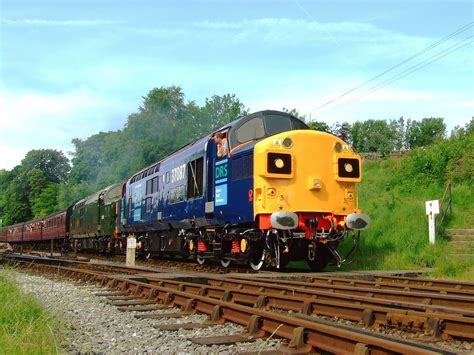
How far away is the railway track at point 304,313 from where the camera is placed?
4.36 m

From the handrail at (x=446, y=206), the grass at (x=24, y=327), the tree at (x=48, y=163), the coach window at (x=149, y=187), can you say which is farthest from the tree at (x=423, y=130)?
the grass at (x=24, y=327)

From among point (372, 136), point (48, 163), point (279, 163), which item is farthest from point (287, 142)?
point (48, 163)

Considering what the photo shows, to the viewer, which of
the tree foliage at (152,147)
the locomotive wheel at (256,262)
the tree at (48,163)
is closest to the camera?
the locomotive wheel at (256,262)

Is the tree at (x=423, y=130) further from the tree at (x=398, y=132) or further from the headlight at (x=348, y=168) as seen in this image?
the headlight at (x=348, y=168)

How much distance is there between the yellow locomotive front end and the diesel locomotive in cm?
2

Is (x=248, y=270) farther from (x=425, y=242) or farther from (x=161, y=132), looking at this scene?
A: (x=161, y=132)

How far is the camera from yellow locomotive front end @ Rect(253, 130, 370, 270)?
11.3 metres

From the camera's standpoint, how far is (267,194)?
11328mm

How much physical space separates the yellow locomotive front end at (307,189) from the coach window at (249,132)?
40.7 inches

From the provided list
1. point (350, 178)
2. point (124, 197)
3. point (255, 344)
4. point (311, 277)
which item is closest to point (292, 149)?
point (350, 178)

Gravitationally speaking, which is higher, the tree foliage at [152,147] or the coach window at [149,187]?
the tree foliage at [152,147]

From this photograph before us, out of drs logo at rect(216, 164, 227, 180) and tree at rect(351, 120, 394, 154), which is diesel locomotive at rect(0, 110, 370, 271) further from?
tree at rect(351, 120, 394, 154)

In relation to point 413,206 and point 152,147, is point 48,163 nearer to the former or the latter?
point 152,147

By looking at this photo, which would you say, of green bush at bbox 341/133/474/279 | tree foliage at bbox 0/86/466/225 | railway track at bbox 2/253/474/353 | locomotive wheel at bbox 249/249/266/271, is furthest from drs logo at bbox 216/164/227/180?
tree foliage at bbox 0/86/466/225
